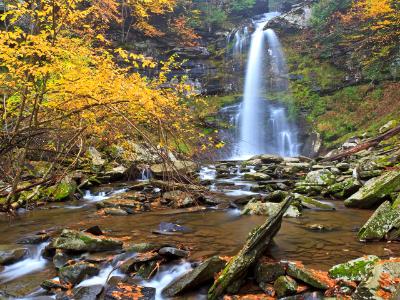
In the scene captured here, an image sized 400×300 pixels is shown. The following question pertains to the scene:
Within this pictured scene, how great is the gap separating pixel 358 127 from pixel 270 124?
525 cm

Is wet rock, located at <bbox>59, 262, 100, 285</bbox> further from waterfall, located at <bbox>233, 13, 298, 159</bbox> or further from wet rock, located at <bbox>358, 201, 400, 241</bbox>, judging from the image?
waterfall, located at <bbox>233, 13, 298, 159</bbox>

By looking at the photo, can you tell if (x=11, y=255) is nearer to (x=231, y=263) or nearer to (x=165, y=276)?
(x=165, y=276)

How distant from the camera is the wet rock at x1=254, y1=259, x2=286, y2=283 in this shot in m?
4.73

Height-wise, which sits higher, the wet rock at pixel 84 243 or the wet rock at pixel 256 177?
the wet rock at pixel 84 243

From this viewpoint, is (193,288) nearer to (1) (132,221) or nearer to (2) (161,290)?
(2) (161,290)

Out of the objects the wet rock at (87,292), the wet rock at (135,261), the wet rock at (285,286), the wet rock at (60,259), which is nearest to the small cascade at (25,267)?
the wet rock at (60,259)

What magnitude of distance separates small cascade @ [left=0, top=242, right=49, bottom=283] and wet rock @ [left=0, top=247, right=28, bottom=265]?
70mm

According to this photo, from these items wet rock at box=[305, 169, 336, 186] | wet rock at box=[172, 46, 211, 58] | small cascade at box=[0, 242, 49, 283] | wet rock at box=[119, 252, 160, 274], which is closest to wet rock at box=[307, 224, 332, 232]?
wet rock at box=[119, 252, 160, 274]

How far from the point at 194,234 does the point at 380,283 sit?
3.86m

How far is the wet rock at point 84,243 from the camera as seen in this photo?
6.05 metres

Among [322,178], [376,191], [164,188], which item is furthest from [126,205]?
[376,191]

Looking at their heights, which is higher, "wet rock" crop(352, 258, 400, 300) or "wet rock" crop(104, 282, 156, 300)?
"wet rock" crop(352, 258, 400, 300)

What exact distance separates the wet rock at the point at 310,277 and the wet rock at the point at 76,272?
2.67m

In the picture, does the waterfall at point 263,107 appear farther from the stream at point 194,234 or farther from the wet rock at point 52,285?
the wet rock at point 52,285
